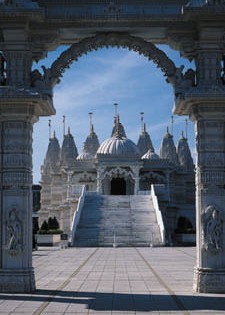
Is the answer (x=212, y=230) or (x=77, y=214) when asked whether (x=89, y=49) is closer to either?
(x=212, y=230)

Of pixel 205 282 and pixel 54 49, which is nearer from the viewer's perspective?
pixel 205 282

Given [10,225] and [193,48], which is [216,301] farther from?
[193,48]

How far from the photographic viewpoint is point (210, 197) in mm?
12844

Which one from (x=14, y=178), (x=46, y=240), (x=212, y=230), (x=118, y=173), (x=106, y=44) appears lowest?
(x=46, y=240)

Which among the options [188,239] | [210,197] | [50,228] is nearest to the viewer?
[210,197]

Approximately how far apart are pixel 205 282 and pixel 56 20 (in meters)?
5.82

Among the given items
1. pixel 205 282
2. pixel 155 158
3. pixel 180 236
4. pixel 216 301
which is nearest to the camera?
pixel 216 301

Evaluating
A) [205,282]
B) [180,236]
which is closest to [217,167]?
[205,282]

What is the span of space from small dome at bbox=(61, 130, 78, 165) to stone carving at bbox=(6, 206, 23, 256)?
47.4m

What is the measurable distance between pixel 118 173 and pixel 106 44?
3679 centimetres

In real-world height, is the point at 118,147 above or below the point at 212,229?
above

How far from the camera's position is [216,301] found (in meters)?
11.4

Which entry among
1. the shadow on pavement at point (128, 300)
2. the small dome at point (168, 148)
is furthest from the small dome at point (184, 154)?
the shadow on pavement at point (128, 300)

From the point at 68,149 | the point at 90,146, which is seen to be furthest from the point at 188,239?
the point at 68,149
